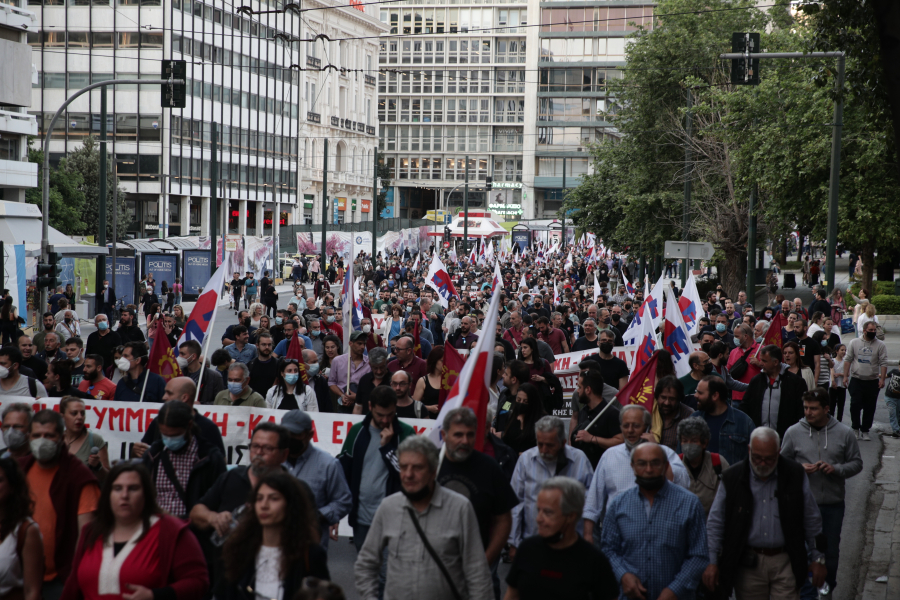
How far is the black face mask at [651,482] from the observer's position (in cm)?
547

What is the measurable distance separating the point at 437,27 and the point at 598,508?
12085 cm

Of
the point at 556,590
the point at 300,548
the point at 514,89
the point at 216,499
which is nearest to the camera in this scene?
the point at 300,548

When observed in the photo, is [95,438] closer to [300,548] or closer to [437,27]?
[300,548]

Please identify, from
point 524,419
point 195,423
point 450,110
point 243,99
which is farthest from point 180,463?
point 450,110

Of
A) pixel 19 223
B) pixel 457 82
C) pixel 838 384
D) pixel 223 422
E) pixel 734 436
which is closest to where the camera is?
pixel 734 436

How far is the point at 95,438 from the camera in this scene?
6.85m

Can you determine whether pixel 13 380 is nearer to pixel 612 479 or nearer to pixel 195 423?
pixel 195 423

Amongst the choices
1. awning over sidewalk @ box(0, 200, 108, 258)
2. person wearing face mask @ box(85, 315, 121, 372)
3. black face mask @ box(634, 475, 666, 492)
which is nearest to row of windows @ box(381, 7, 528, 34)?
awning over sidewalk @ box(0, 200, 108, 258)

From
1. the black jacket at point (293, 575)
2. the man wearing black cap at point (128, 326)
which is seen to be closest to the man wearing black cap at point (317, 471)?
the black jacket at point (293, 575)

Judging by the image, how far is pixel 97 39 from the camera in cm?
6731

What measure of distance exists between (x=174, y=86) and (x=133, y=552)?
17.1 metres

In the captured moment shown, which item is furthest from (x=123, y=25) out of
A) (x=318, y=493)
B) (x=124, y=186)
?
(x=318, y=493)

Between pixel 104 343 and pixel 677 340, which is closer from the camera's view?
pixel 677 340

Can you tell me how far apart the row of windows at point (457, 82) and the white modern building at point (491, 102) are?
0.38 feet
